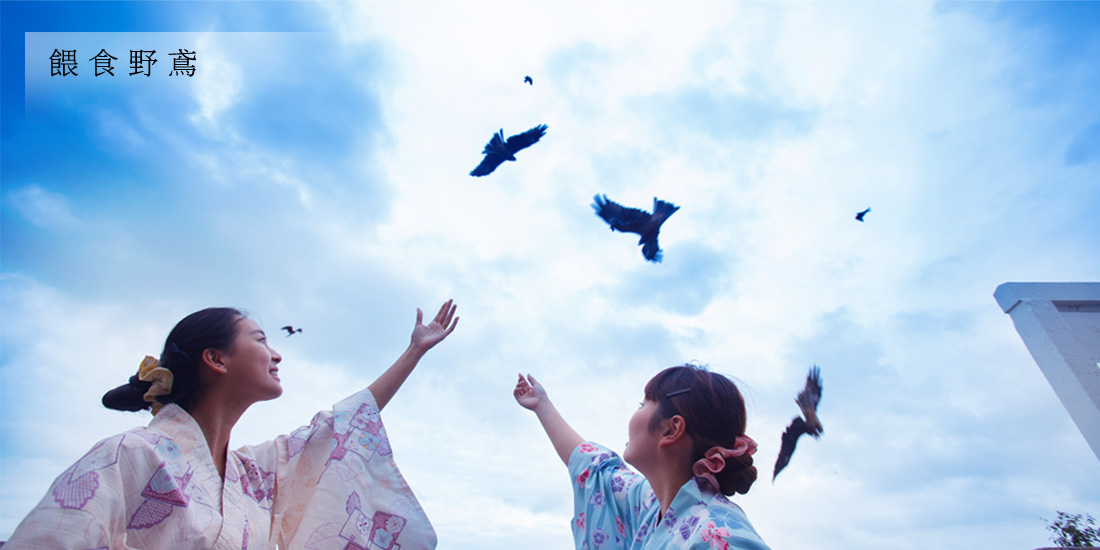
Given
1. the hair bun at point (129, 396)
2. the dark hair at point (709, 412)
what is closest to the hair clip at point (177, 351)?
the hair bun at point (129, 396)

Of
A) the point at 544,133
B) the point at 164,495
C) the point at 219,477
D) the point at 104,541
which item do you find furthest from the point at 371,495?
the point at 544,133

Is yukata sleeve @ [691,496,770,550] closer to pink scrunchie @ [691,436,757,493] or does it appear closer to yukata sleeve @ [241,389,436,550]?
pink scrunchie @ [691,436,757,493]

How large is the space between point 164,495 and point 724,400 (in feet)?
5.89

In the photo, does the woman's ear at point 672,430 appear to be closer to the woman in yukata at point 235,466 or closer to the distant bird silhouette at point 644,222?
the woman in yukata at point 235,466

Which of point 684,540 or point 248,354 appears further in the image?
point 248,354

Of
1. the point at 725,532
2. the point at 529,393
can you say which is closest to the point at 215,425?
the point at 529,393

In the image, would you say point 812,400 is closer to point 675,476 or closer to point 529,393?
point 675,476

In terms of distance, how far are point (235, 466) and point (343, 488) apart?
1.24 ft

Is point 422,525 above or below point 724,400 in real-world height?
below

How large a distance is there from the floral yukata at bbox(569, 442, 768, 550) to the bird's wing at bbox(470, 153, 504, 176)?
212 cm

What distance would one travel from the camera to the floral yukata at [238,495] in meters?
1.35

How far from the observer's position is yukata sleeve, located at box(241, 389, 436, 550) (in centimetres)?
187

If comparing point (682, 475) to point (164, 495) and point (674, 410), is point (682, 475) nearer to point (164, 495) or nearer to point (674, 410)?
point (674, 410)

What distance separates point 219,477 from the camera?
1802 mm
